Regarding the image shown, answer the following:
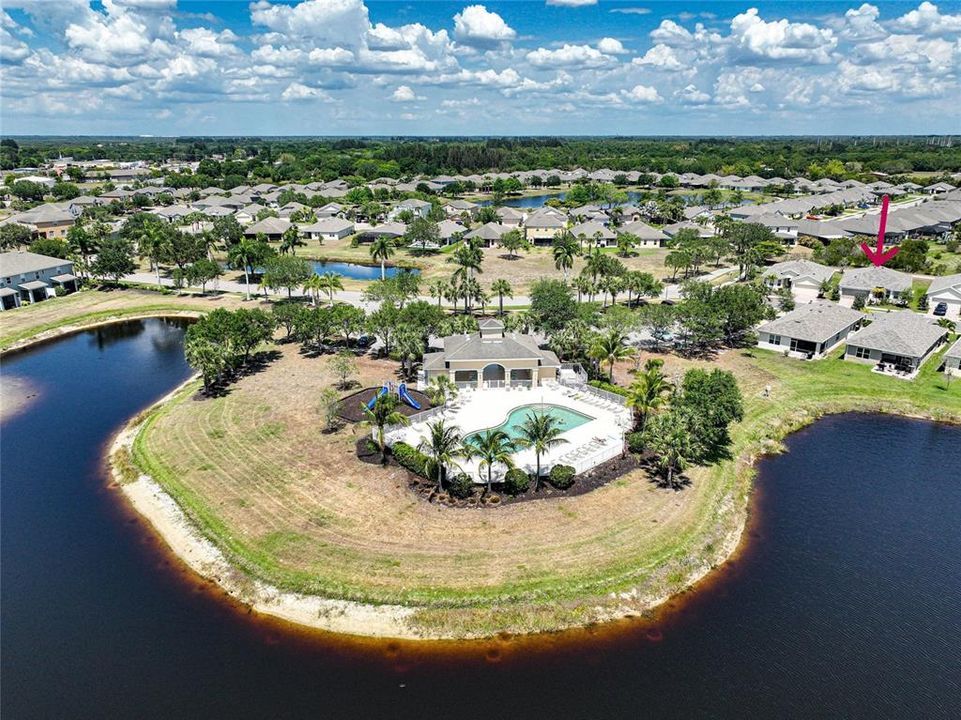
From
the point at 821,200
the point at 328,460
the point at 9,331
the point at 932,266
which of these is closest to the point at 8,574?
the point at 328,460

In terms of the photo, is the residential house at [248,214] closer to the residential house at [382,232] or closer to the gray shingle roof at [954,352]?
the residential house at [382,232]

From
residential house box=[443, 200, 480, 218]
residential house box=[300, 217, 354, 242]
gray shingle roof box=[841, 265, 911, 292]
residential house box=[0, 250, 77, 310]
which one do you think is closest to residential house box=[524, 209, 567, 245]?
residential house box=[443, 200, 480, 218]

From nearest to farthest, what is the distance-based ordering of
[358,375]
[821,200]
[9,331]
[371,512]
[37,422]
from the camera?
1. [371,512]
2. [37,422]
3. [358,375]
4. [9,331]
5. [821,200]

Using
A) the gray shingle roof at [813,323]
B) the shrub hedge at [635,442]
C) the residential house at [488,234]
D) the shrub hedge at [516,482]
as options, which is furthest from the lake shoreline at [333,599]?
the residential house at [488,234]

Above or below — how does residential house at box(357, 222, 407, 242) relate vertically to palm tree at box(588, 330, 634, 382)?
above

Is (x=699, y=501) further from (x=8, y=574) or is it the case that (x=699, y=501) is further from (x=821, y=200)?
(x=821, y=200)

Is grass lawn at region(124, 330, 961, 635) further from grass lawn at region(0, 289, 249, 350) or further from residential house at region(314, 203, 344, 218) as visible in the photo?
residential house at region(314, 203, 344, 218)

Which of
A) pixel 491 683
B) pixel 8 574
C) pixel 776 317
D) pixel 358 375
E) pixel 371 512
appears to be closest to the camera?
pixel 491 683
